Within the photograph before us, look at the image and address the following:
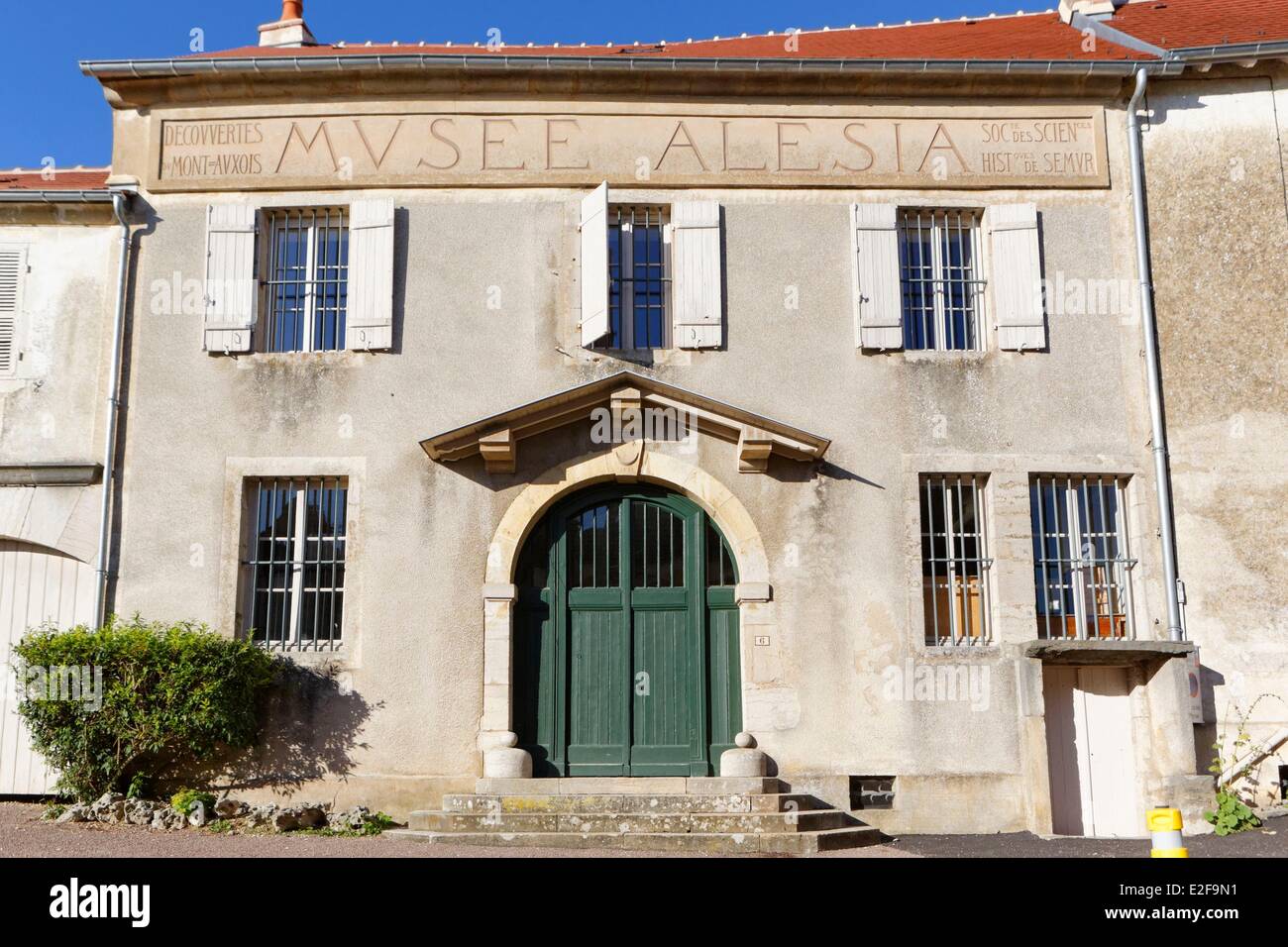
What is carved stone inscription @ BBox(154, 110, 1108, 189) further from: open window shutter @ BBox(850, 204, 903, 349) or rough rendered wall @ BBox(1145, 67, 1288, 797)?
rough rendered wall @ BBox(1145, 67, 1288, 797)

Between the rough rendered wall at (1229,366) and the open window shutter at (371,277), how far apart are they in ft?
22.2

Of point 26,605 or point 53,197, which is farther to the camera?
point 53,197

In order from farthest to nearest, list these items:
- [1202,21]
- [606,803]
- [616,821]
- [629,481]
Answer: [1202,21] → [629,481] → [606,803] → [616,821]

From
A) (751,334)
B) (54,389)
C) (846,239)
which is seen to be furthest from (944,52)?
(54,389)

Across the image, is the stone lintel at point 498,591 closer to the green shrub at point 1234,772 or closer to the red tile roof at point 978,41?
the red tile roof at point 978,41

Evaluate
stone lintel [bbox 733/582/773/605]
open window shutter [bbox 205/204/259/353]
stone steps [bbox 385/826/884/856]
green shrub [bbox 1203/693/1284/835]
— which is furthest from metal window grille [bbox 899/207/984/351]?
open window shutter [bbox 205/204/259/353]

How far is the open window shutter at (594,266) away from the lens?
11.1m

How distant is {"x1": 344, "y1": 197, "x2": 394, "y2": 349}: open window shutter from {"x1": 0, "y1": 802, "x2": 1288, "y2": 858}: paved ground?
4.24 meters

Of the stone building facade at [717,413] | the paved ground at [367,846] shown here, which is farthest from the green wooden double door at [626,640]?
the paved ground at [367,846]

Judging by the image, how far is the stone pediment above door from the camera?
35.4 feet

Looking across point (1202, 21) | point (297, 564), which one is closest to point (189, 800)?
point (297, 564)

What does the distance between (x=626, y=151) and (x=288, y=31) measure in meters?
5.12

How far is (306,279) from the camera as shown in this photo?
11703mm

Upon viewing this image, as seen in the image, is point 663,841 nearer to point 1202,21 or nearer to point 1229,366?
point 1229,366
